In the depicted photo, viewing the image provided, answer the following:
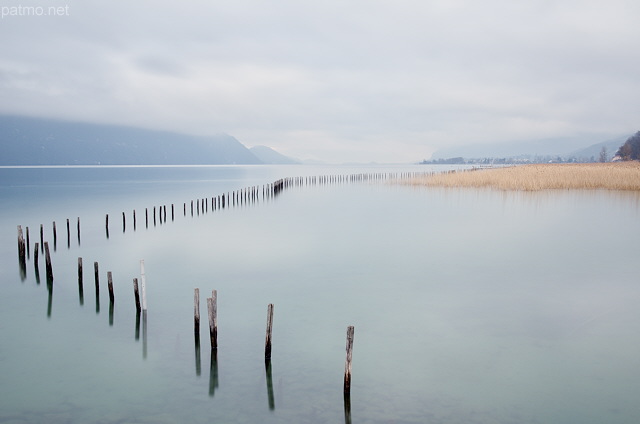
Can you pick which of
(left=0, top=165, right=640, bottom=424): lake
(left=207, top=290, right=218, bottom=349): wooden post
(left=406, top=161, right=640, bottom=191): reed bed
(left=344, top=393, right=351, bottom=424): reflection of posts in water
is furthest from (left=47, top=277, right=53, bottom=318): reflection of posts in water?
(left=406, top=161, right=640, bottom=191): reed bed

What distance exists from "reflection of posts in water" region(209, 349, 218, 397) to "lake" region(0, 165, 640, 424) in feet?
0.11

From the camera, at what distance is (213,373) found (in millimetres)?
9711

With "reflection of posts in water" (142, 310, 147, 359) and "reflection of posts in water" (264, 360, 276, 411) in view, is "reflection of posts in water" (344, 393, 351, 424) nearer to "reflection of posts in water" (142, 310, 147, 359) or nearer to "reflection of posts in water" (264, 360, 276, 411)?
"reflection of posts in water" (264, 360, 276, 411)

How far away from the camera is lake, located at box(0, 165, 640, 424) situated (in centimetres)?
866

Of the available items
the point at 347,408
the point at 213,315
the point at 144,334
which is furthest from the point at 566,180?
the point at 347,408

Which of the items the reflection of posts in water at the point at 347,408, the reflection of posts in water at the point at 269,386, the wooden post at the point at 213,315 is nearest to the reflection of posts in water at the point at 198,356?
the wooden post at the point at 213,315

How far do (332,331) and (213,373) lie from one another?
3466mm

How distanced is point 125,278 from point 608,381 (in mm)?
14740

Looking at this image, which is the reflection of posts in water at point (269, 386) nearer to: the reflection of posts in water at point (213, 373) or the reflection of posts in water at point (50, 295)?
the reflection of posts in water at point (213, 373)

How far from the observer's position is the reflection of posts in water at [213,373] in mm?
9209

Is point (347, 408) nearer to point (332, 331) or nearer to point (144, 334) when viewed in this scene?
point (332, 331)

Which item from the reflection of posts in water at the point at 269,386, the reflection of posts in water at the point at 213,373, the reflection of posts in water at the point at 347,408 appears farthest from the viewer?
the reflection of posts in water at the point at 213,373

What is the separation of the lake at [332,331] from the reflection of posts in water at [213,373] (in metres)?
0.03

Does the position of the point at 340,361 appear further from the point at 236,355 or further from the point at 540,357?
the point at 540,357
